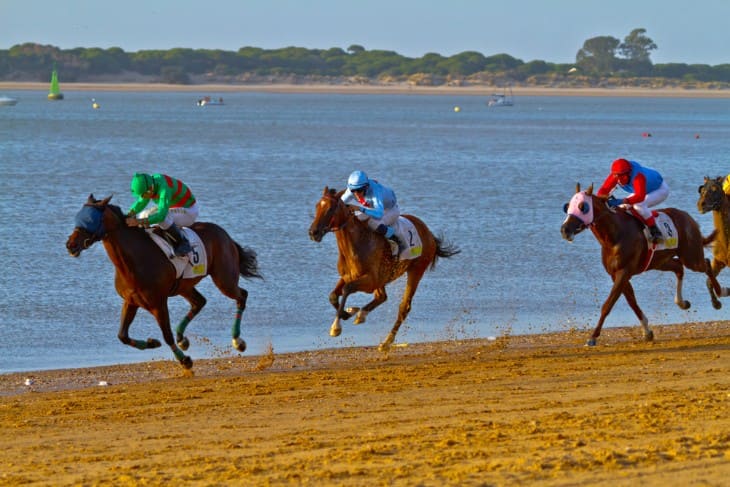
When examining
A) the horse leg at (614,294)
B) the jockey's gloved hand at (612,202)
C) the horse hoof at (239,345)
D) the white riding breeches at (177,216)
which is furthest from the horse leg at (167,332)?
the jockey's gloved hand at (612,202)

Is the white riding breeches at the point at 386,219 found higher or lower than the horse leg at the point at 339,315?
higher

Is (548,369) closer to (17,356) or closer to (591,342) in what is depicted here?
(591,342)

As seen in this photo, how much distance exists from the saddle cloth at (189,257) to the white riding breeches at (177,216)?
0.26ft

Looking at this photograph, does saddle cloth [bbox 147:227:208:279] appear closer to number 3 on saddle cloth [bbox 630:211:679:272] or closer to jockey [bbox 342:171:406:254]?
jockey [bbox 342:171:406:254]

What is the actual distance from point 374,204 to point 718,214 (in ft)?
15.9

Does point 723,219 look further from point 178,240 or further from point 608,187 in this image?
point 178,240

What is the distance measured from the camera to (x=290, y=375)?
1361 cm

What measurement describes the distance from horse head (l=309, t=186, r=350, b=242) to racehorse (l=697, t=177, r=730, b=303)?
4.94 meters

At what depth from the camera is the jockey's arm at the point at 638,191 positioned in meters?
15.5

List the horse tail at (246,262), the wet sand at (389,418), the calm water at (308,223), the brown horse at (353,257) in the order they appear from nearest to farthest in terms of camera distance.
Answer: the wet sand at (389,418)
the brown horse at (353,257)
the horse tail at (246,262)
the calm water at (308,223)

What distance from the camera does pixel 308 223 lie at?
30531mm

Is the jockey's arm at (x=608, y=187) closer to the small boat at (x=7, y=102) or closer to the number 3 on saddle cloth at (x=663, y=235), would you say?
the number 3 on saddle cloth at (x=663, y=235)

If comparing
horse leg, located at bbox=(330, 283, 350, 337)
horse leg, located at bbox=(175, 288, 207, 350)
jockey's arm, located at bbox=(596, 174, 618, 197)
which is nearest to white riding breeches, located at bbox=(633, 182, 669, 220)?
jockey's arm, located at bbox=(596, 174, 618, 197)

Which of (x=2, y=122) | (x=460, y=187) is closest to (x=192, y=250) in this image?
(x=460, y=187)
